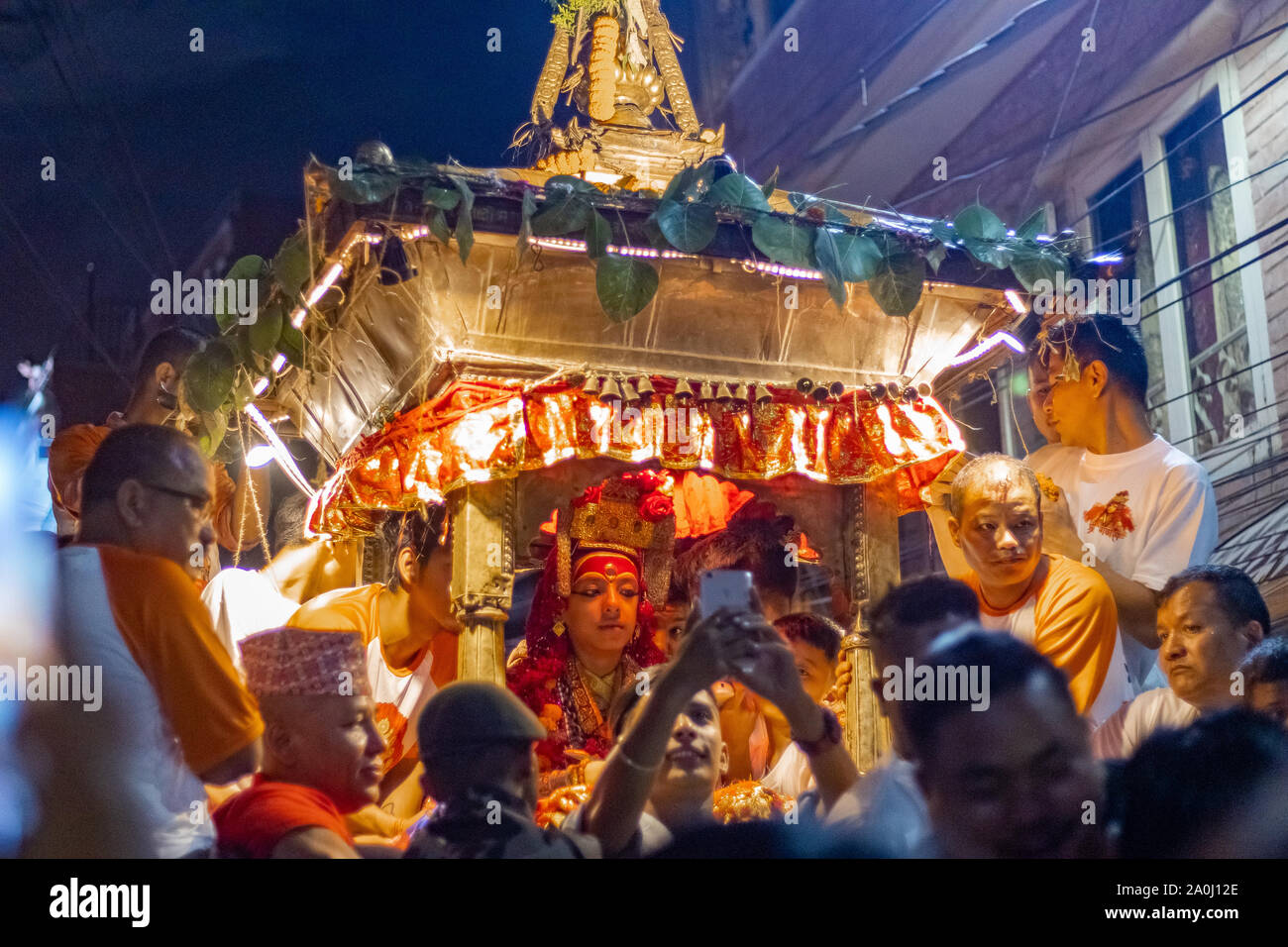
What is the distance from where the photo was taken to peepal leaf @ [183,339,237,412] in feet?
17.7

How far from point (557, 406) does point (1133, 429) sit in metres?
2.32

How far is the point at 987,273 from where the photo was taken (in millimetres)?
5398

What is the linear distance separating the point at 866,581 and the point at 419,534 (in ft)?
5.63

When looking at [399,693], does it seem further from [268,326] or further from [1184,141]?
[1184,141]

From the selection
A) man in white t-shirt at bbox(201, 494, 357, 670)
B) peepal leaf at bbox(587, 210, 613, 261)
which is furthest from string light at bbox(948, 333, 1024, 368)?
man in white t-shirt at bbox(201, 494, 357, 670)

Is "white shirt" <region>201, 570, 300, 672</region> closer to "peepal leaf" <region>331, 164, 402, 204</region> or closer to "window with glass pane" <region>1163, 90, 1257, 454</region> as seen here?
"peepal leaf" <region>331, 164, 402, 204</region>

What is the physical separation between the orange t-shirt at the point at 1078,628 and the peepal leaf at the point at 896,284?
3.58 feet

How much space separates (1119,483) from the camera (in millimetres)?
5711

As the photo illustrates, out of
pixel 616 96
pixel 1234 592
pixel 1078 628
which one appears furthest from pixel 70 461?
pixel 1234 592

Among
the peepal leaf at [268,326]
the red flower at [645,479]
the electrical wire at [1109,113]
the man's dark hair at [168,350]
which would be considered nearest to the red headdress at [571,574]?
the red flower at [645,479]

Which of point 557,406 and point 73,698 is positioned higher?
point 557,406

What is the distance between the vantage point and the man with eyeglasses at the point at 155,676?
4090mm
